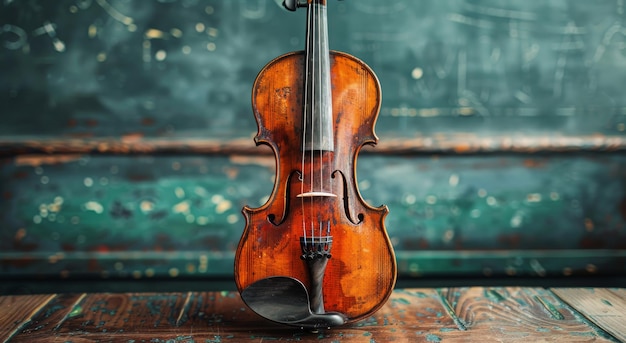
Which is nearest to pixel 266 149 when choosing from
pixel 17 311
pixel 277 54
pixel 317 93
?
pixel 277 54

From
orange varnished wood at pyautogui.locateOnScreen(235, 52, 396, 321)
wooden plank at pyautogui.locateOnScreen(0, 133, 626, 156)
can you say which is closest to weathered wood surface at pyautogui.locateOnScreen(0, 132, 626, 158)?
wooden plank at pyautogui.locateOnScreen(0, 133, 626, 156)

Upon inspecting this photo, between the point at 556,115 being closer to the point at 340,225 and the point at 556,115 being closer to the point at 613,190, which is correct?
the point at 613,190

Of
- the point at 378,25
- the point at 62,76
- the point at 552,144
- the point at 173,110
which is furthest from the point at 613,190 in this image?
the point at 62,76

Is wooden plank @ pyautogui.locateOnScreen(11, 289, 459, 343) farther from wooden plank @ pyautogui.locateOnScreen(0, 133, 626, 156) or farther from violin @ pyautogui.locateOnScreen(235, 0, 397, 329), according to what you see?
wooden plank @ pyautogui.locateOnScreen(0, 133, 626, 156)

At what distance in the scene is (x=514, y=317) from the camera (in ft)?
4.30

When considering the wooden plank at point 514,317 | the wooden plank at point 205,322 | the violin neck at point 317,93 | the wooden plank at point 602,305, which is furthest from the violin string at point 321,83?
the wooden plank at point 602,305

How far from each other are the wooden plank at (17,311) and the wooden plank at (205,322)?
5 centimetres

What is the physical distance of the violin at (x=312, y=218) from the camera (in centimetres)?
114

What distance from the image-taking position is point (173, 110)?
200 cm

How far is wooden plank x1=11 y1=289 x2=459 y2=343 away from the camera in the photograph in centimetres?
118

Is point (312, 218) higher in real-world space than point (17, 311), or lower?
higher

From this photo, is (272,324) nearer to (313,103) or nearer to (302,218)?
(302,218)

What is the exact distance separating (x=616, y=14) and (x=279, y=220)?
1677mm

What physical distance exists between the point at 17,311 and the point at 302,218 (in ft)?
2.63
